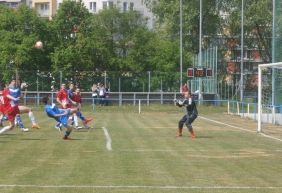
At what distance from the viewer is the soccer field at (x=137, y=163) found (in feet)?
45.5

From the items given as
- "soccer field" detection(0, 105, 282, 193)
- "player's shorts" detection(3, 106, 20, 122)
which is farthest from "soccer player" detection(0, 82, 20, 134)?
"soccer field" detection(0, 105, 282, 193)

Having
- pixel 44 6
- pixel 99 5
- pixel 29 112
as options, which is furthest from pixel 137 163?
pixel 44 6

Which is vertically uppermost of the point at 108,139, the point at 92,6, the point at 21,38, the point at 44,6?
the point at 44,6

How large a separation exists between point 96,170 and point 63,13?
62063mm

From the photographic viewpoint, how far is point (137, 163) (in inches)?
697

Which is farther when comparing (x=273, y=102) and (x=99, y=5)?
(x=99, y=5)

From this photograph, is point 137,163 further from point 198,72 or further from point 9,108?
point 198,72

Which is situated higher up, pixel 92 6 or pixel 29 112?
pixel 92 6

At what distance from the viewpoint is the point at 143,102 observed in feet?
215

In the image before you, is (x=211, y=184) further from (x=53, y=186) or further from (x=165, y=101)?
(x=165, y=101)

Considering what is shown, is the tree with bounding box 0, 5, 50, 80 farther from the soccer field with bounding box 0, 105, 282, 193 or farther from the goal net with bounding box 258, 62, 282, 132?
the soccer field with bounding box 0, 105, 282, 193

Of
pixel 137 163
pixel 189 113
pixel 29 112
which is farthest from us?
pixel 29 112

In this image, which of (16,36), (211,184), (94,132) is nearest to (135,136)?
(94,132)

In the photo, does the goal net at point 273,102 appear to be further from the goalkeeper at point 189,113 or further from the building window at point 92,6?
the building window at point 92,6
